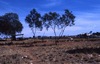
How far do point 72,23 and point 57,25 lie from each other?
6466mm

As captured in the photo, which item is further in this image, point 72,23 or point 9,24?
point 9,24

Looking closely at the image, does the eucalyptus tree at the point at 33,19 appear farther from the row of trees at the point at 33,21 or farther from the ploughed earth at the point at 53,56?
the ploughed earth at the point at 53,56

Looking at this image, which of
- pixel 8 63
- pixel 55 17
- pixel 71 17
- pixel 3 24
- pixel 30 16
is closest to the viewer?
pixel 8 63

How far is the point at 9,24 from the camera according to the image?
92.1 meters

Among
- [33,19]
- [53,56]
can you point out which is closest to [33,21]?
[33,19]

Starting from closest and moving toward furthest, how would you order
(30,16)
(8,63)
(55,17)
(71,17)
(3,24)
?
(8,63), (71,17), (55,17), (30,16), (3,24)

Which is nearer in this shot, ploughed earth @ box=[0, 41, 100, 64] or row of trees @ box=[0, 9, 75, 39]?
ploughed earth @ box=[0, 41, 100, 64]

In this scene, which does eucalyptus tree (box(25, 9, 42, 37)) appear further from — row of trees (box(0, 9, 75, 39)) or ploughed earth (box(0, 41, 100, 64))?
ploughed earth (box(0, 41, 100, 64))

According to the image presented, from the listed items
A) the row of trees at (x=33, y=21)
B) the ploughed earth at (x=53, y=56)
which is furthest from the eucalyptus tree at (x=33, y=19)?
the ploughed earth at (x=53, y=56)

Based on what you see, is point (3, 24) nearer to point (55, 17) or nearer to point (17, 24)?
point (17, 24)

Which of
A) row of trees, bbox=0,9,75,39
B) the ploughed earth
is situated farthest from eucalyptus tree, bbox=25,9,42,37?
the ploughed earth

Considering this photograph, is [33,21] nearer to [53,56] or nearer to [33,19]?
[33,19]

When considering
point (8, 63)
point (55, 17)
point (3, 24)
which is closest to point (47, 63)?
point (8, 63)

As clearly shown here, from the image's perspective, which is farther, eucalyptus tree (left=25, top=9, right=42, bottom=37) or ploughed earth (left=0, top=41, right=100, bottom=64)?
eucalyptus tree (left=25, top=9, right=42, bottom=37)
